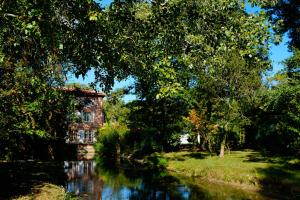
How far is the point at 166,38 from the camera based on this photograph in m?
13.3

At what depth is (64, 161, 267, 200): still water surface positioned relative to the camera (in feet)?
85.5

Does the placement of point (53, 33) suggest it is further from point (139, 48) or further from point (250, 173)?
point (250, 173)

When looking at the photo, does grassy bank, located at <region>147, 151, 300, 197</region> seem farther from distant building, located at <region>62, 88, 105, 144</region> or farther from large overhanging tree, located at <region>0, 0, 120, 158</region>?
distant building, located at <region>62, 88, 105, 144</region>

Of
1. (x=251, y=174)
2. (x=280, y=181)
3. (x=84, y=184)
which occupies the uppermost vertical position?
(x=251, y=174)

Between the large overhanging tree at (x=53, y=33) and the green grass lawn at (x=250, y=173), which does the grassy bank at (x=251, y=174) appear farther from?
the large overhanging tree at (x=53, y=33)

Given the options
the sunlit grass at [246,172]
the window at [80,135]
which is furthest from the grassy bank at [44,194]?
the window at [80,135]

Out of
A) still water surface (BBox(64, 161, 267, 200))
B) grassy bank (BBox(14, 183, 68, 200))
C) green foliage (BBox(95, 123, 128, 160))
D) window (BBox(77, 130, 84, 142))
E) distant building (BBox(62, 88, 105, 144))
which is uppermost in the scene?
distant building (BBox(62, 88, 105, 144))

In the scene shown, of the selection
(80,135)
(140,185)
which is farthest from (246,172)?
(80,135)

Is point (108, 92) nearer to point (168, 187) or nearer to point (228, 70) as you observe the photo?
point (168, 187)

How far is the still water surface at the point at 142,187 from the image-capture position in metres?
26.1

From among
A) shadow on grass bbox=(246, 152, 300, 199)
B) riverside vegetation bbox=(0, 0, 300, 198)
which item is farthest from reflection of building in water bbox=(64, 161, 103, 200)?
shadow on grass bbox=(246, 152, 300, 199)

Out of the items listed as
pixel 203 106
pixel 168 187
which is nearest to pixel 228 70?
pixel 203 106

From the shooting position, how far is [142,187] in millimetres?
30500

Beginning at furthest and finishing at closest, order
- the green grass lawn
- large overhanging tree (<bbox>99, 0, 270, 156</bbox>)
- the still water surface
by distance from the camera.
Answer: the green grass lawn, the still water surface, large overhanging tree (<bbox>99, 0, 270, 156</bbox>)
